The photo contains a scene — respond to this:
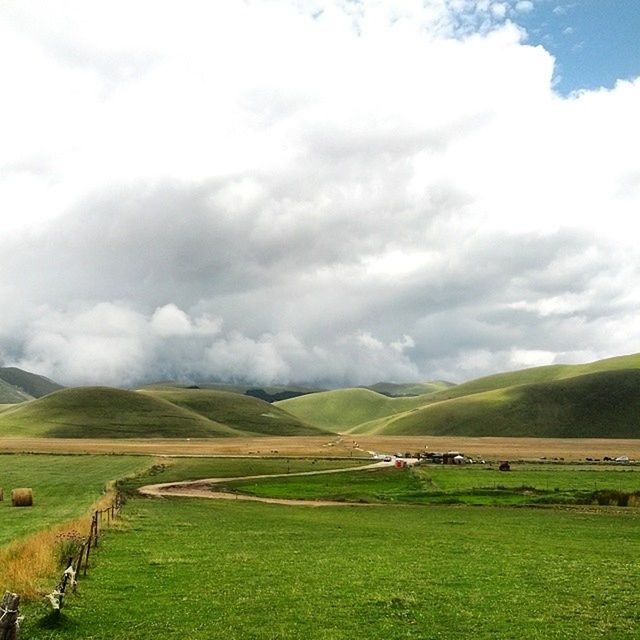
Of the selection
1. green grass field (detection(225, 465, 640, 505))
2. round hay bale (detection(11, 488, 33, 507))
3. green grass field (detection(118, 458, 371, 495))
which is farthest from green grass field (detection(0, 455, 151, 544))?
green grass field (detection(225, 465, 640, 505))

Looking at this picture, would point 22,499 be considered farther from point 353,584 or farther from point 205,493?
point 353,584

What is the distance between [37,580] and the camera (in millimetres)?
24250

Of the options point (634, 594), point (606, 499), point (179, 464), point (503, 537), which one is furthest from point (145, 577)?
point (179, 464)

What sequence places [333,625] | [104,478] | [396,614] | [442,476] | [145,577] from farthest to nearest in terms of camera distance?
1. [442,476]
2. [104,478]
3. [145,577]
4. [396,614]
5. [333,625]

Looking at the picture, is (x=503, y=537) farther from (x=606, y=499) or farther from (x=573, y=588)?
(x=606, y=499)

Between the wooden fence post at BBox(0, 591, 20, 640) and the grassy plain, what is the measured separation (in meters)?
5.11

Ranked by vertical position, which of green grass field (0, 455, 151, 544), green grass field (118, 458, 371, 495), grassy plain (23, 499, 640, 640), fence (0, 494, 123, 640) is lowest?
green grass field (118, 458, 371, 495)

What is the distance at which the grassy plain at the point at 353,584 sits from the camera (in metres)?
19.4

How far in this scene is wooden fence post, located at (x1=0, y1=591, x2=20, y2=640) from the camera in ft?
43.7

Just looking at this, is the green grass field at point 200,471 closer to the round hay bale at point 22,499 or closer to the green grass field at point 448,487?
the green grass field at point 448,487

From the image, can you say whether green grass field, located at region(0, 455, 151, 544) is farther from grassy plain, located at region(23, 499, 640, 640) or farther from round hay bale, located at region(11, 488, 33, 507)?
grassy plain, located at region(23, 499, 640, 640)

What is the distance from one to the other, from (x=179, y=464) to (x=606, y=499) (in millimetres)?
85861

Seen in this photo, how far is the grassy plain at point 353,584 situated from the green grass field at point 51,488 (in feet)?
24.9

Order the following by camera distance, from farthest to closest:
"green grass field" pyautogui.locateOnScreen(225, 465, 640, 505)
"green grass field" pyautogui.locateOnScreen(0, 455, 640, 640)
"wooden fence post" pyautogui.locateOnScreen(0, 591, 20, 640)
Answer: "green grass field" pyautogui.locateOnScreen(225, 465, 640, 505) < "green grass field" pyautogui.locateOnScreen(0, 455, 640, 640) < "wooden fence post" pyautogui.locateOnScreen(0, 591, 20, 640)
